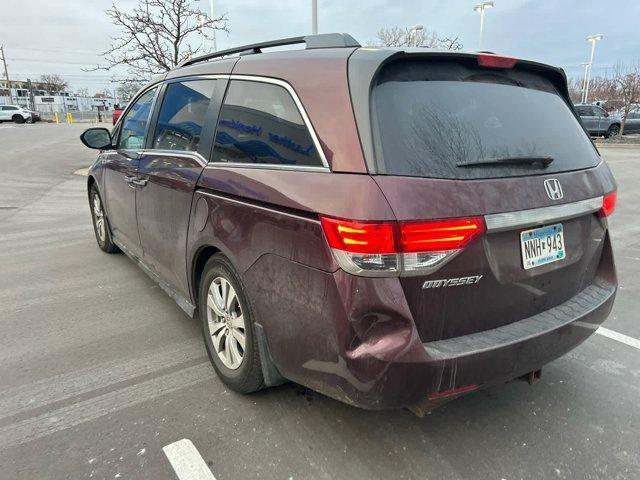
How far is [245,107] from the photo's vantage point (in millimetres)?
2621

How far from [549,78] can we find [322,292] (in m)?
1.89

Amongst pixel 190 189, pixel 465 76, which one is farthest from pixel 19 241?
pixel 465 76

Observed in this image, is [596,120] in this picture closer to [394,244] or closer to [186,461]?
[394,244]

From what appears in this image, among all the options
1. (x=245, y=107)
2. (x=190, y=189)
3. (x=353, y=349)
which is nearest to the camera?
(x=353, y=349)

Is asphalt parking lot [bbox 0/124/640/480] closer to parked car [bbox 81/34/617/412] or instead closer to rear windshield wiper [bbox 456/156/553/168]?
parked car [bbox 81/34/617/412]

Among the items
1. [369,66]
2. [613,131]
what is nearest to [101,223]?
[369,66]

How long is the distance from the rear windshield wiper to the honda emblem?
0.09 metres

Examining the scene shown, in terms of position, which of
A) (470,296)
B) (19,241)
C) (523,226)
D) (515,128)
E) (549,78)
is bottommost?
(19,241)

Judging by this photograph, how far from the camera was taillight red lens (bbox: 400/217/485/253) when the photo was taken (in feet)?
6.00

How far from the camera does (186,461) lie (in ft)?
7.37

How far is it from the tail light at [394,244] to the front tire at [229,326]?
0.77m

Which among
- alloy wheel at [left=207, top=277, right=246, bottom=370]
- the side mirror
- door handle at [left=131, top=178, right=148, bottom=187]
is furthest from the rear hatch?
the side mirror

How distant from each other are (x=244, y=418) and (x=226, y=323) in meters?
0.53

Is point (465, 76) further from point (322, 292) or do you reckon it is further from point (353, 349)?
point (353, 349)
